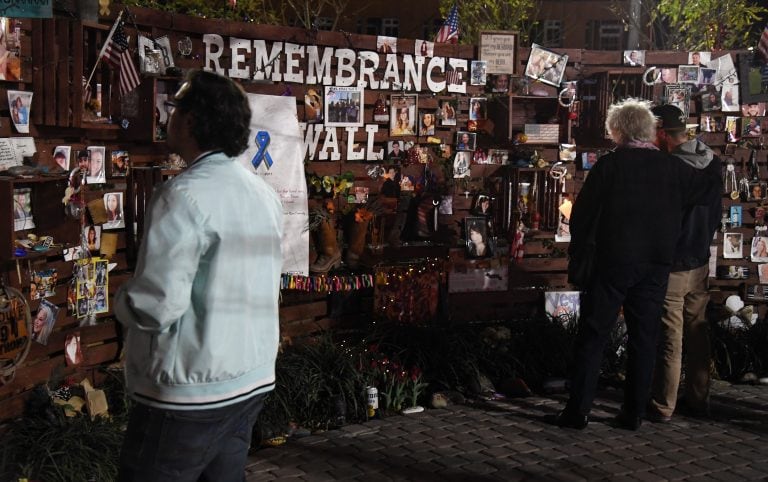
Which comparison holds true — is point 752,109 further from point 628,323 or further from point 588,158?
point 628,323

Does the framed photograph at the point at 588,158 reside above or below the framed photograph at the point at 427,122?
below

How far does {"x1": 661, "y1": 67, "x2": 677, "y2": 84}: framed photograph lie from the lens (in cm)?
852

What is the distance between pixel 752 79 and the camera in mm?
8727

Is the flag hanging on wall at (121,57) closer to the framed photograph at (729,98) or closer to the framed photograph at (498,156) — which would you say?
the framed photograph at (498,156)

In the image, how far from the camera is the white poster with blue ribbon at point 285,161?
674 centimetres

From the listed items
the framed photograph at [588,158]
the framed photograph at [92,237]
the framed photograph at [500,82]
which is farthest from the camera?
the framed photograph at [588,158]

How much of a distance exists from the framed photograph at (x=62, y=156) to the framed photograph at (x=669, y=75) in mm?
5324

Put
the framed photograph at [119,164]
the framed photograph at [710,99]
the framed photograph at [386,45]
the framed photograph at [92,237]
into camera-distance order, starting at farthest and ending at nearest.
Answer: the framed photograph at [710,99] → the framed photograph at [386,45] → the framed photograph at [119,164] → the framed photograph at [92,237]

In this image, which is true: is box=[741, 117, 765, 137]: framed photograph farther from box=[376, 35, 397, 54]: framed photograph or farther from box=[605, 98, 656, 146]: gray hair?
box=[376, 35, 397, 54]: framed photograph

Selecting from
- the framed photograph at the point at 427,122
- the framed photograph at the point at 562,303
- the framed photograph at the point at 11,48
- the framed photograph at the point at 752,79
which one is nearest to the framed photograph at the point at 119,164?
the framed photograph at the point at 11,48

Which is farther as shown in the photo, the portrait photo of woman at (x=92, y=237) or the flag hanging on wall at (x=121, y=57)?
the portrait photo of woman at (x=92, y=237)

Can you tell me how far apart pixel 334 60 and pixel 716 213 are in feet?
9.85

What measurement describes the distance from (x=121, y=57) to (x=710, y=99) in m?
5.42

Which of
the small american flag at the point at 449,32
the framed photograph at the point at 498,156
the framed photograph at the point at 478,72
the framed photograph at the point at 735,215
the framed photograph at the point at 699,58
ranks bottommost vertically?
the framed photograph at the point at 735,215
